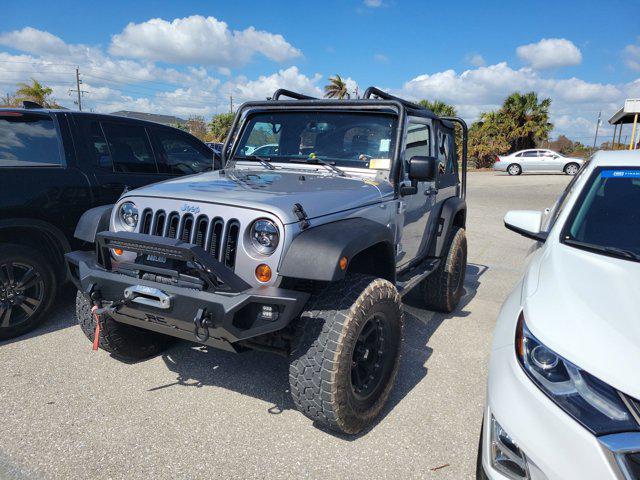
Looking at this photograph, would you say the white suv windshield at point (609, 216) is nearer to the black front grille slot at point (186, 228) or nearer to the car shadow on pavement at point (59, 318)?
the black front grille slot at point (186, 228)

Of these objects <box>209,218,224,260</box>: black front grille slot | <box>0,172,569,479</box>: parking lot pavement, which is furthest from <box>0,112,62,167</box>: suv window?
<box>209,218,224,260</box>: black front grille slot

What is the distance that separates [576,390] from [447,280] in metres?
2.97

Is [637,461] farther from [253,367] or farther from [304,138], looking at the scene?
[304,138]

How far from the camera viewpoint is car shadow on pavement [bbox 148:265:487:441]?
3.08 m

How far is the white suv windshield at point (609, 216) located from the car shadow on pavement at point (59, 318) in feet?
13.5

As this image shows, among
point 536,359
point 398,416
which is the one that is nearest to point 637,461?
point 536,359

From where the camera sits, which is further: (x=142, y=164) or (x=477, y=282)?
(x=477, y=282)

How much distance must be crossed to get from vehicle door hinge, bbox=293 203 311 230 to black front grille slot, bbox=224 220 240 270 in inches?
13.1

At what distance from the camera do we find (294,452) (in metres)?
2.51

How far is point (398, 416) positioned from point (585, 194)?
5.87ft

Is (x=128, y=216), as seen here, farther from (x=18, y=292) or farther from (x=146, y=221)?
(x=18, y=292)

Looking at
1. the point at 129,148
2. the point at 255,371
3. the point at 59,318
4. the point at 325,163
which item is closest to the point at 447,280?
the point at 325,163

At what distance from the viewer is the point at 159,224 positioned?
2.76 metres

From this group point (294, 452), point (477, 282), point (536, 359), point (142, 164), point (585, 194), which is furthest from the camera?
point (477, 282)
